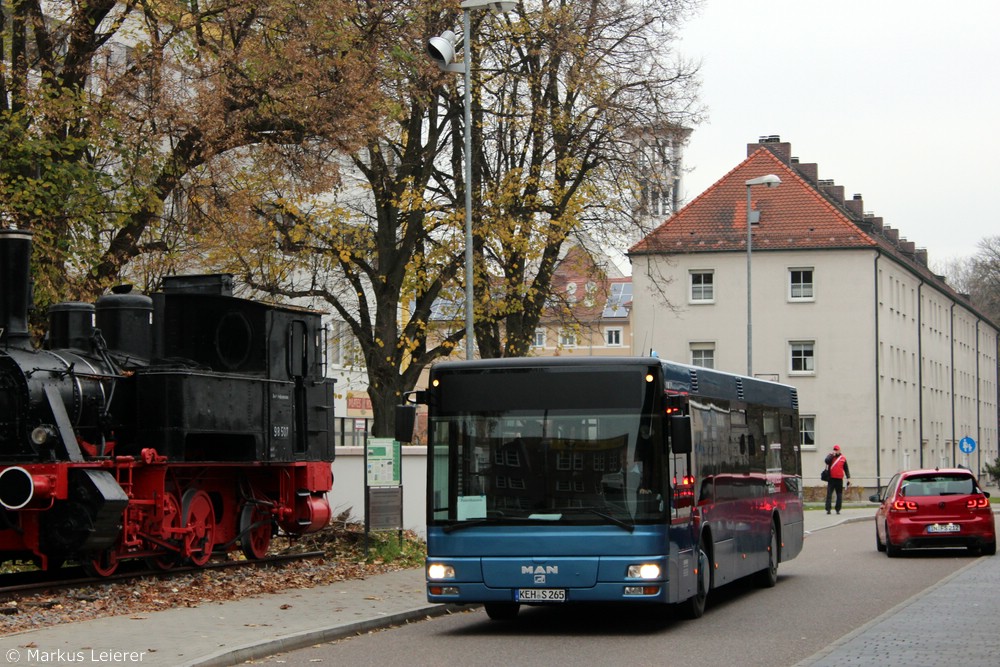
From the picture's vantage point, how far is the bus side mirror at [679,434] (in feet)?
43.2

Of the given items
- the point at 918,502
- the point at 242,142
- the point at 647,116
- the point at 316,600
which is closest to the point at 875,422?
the point at 647,116

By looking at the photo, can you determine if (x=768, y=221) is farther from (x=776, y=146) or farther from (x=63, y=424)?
(x=63, y=424)

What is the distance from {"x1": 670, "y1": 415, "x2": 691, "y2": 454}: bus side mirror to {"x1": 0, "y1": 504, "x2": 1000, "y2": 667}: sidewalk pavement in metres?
2.20

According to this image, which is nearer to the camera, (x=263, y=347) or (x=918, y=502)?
(x=263, y=347)

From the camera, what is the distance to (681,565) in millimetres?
13664

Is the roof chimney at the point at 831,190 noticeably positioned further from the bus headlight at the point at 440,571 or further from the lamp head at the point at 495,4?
the bus headlight at the point at 440,571

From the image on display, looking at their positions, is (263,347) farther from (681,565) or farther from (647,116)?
(647,116)

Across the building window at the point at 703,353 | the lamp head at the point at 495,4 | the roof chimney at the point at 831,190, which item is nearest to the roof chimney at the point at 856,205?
the roof chimney at the point at 831,190

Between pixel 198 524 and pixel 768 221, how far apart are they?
157ft

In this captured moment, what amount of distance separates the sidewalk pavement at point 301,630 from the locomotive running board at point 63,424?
261 cm

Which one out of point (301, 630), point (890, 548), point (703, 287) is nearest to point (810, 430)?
point (703, 287)

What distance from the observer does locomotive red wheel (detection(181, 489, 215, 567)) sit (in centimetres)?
1870

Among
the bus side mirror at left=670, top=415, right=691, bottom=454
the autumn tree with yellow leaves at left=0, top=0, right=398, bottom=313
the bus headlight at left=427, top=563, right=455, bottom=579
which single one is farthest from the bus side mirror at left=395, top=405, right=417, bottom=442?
the autumn tree with yellow leaves at left=0, top=0, right=398, bottom=313

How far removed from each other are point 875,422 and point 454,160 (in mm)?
33103
